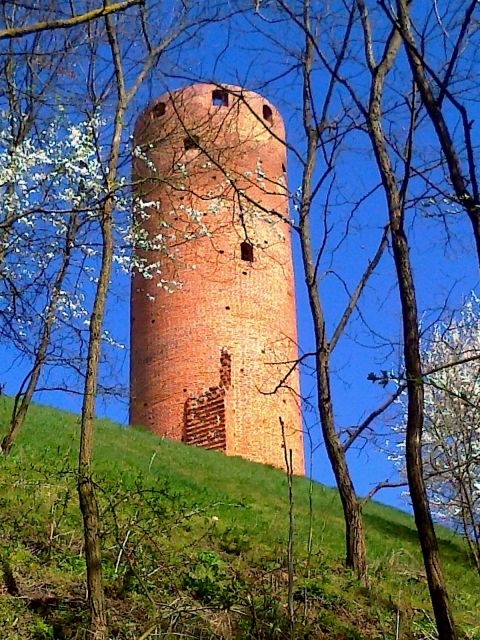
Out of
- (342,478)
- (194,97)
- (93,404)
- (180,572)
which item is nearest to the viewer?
(93,404)

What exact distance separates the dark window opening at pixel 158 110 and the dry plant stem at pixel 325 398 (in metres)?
1.60

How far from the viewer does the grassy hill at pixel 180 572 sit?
188 inches

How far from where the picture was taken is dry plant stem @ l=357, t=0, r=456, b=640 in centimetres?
448

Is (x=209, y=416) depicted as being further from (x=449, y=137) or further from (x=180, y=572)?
(x=449, y=137)

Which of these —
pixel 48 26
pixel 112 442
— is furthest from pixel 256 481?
pixel 48 26

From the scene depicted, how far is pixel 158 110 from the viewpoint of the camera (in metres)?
8.86

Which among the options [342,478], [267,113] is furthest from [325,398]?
[267,113]

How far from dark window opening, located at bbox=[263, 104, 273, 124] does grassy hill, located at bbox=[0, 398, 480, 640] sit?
43.1 feet

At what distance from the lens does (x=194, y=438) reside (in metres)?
19.7

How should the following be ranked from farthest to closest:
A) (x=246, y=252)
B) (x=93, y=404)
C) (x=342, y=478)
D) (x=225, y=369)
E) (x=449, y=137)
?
(x=246, y=252) → (x=225, y=369) → (x=342, y=478) → (x=93, y=404) → (x=449, y=137)

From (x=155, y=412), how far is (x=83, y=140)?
497 inches

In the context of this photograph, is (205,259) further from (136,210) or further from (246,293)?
(136,210)

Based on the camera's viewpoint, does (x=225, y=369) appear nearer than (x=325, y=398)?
No

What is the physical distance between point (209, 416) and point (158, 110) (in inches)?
451
